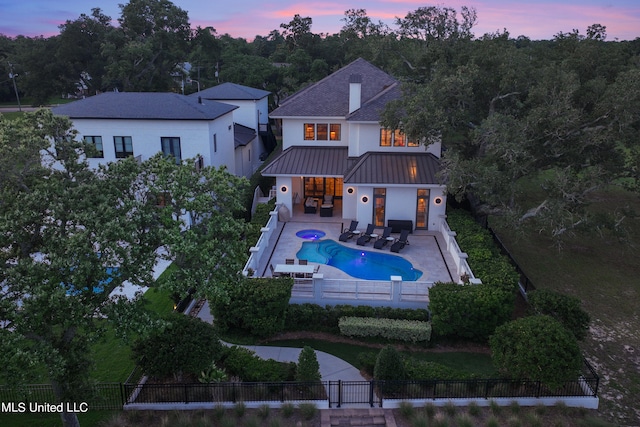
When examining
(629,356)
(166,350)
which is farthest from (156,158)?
(629,356)

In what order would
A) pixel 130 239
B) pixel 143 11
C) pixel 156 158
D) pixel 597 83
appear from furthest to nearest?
pixel 143 11 < pixel 597 83 < pixel 156 158 < pixel 130 239

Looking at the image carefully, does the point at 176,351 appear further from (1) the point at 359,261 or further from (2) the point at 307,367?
(1) the point at 359,261

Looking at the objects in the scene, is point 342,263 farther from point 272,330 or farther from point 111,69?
point 111,69

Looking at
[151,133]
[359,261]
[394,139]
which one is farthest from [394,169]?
[151,133]

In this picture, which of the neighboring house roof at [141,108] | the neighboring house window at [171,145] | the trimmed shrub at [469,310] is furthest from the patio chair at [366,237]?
the neighboring house window at [171,145]

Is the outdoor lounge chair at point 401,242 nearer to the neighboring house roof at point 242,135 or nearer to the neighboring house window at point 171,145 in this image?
the neighboring house window at point 171,145
